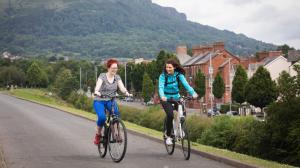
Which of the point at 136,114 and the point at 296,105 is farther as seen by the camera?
the point at 136,114

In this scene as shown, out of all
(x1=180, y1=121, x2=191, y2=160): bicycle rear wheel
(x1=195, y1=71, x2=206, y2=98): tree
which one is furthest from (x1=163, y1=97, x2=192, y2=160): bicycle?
(x1=195, y1=71, x2=206, y2=98): tree

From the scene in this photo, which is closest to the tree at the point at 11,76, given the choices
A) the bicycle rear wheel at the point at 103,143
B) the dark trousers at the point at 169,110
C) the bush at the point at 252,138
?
the bush at the point at 252,138

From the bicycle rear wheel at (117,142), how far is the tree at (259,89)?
59.1 m

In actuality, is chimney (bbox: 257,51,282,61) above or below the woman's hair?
above

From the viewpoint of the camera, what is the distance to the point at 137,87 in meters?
117

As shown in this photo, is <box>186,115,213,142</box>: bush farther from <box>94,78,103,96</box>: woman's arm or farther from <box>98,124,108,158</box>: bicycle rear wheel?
<box>94,78,103,96</box>: woman's arm

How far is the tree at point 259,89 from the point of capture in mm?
69875

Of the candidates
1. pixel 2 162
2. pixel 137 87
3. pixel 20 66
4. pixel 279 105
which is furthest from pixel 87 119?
pixel 20 66

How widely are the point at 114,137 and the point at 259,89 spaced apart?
60.1 meters

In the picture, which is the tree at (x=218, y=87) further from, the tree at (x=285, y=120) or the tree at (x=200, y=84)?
the tree at (x=285, y=120)

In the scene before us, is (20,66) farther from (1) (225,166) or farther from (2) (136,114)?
(1) (225,166)

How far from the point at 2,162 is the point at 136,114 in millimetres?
28606

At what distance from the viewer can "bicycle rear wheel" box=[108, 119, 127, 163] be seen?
1147cm

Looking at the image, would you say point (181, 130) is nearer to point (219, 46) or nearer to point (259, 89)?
point (259, 89)
